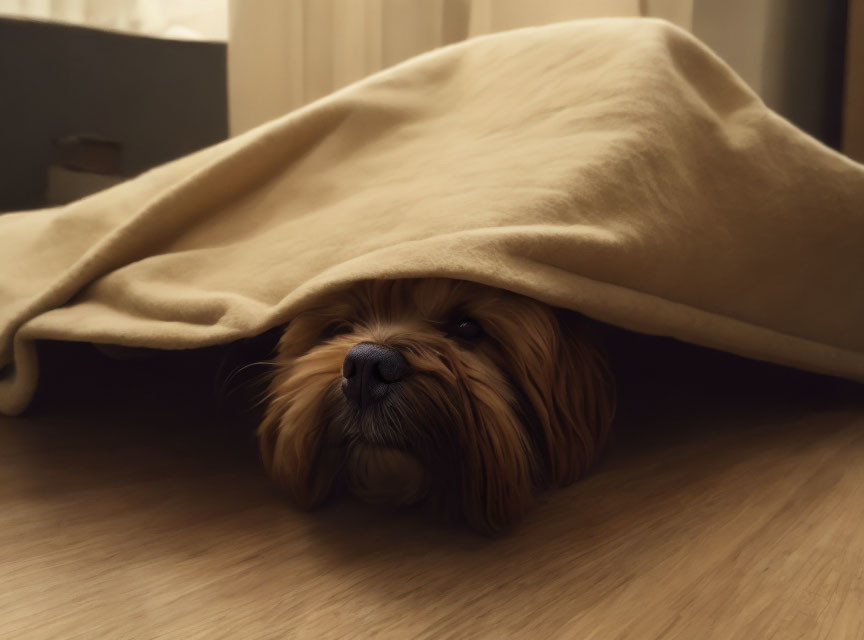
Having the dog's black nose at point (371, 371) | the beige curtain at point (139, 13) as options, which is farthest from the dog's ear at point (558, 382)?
the beige curtain at point (139, 13)

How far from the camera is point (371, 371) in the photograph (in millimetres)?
786

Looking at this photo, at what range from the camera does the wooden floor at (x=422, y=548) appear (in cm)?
65

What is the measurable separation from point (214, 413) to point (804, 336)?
0.85 metres

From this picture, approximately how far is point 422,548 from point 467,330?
23cm

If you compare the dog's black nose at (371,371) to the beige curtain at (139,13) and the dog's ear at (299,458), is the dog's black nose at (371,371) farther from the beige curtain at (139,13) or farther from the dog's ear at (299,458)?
the beige curtain at (139,13)

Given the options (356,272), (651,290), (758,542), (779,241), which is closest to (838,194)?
(779,241)

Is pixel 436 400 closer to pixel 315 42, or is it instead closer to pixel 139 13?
pixel 315 42

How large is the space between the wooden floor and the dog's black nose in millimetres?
145

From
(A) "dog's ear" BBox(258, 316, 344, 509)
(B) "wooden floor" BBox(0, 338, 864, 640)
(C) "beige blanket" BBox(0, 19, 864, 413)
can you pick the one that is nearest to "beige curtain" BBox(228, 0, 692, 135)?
(C) "beige blanket" BBox(0, 19, 864, 413)

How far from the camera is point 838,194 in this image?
1133mm

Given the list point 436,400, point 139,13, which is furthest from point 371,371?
point 139,13

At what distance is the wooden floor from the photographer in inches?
25.6

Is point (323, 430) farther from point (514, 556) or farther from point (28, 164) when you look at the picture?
point (28, 164)

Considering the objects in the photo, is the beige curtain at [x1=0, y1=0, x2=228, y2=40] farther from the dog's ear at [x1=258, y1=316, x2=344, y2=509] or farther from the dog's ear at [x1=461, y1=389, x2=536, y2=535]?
the dog's ear at [x1=461, y1=389, x2=536, y2=535]
